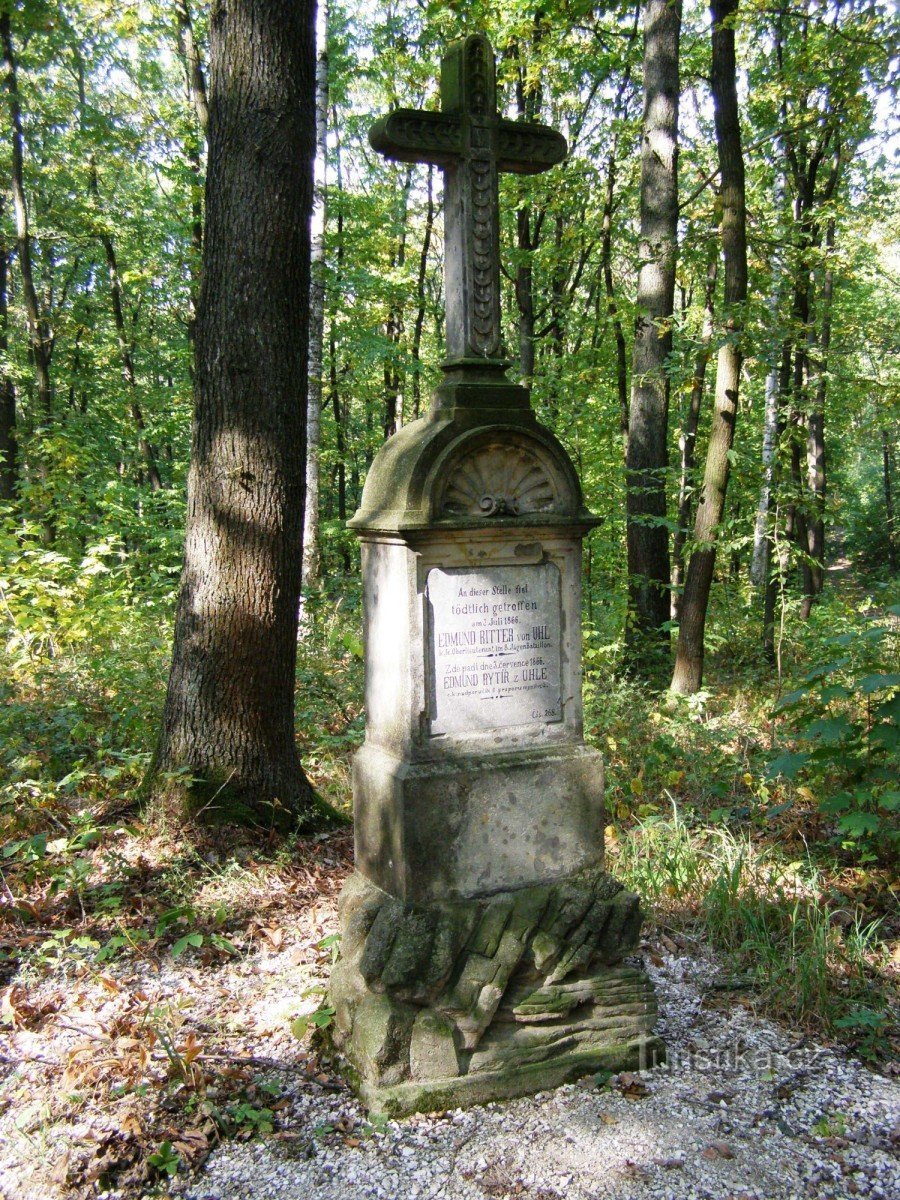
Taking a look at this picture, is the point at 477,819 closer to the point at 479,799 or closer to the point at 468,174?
the point at 479,799

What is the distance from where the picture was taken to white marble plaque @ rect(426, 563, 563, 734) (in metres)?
3.53

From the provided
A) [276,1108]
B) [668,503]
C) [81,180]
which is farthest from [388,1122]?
[81,180]

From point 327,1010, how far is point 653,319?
6980 mm

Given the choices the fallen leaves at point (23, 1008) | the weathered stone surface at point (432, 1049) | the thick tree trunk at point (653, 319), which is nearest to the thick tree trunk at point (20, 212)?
the thick tree trunk at point (653, 319)

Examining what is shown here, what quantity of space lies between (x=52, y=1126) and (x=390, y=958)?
122 centimetres

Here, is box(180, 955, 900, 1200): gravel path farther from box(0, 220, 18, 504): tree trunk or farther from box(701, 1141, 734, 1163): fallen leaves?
box(0, 220, 18, 504): tree trunk

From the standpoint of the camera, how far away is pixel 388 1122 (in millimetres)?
3141

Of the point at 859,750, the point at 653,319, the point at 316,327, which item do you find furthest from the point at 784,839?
the point at 316,327

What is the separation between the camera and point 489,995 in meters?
3.31

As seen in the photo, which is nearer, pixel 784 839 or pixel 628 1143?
pixel 628 1143

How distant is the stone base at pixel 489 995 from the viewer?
3.24 metres

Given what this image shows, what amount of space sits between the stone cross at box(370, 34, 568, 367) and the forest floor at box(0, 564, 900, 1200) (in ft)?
7.48

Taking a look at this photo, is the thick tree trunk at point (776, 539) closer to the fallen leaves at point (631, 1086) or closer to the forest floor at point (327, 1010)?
the forest floor at point (327, 1010)

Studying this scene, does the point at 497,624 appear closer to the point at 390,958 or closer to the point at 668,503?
the point at 390,958
